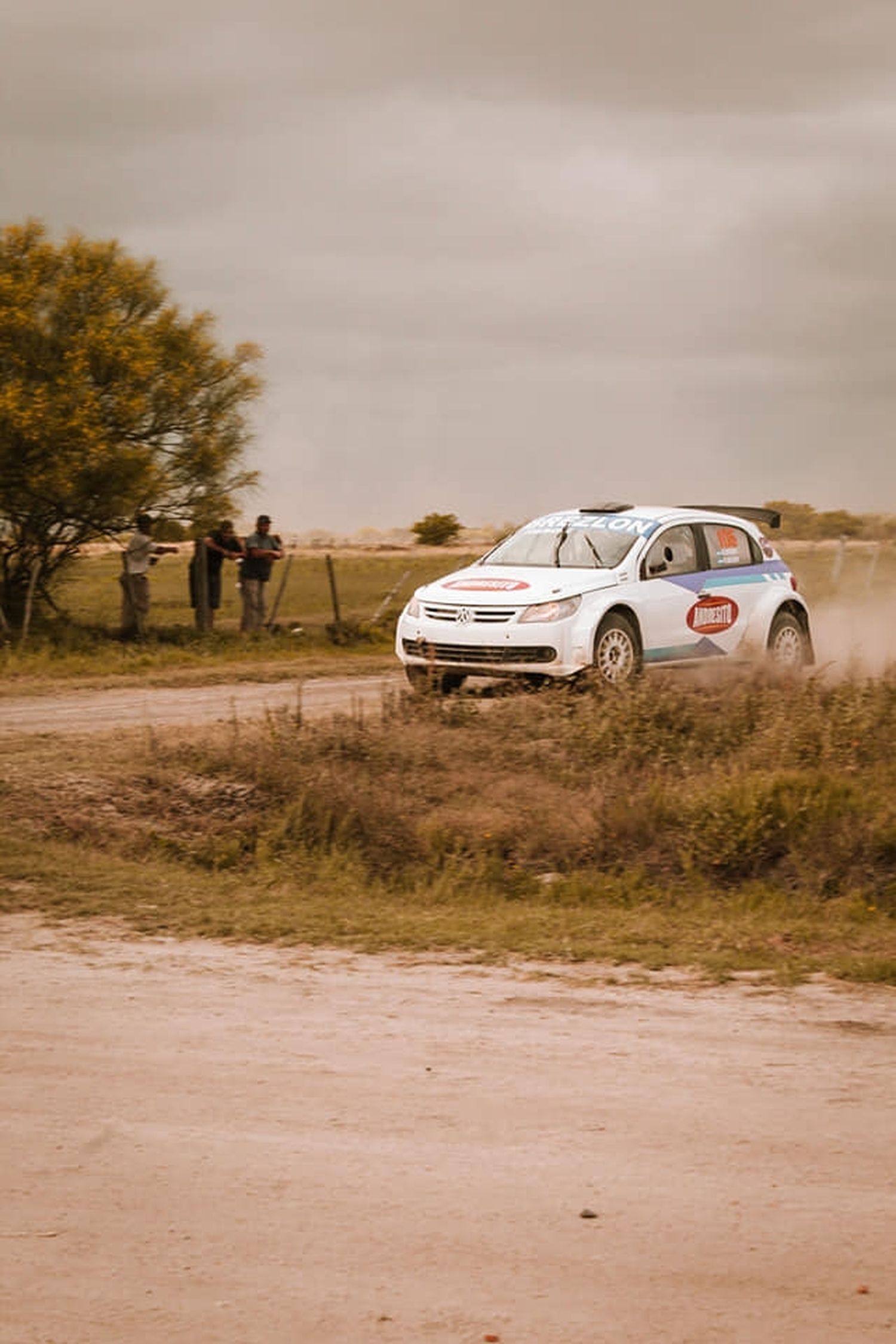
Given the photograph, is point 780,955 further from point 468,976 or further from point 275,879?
point 275,879

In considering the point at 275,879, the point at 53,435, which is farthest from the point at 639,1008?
the point at 53,435

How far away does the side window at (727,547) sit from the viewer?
1561 centimetres

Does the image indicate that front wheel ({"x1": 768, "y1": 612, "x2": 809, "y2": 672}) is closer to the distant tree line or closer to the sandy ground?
the sandy ground

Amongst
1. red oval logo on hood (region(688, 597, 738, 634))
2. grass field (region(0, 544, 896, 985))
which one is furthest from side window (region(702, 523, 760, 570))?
grass field (region(0, 544, 896, 985))

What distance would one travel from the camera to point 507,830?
10.2m

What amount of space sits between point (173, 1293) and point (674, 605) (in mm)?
11476

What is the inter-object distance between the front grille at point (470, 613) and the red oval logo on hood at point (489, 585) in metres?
0.24

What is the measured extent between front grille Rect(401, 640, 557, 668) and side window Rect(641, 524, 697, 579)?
1.52 m

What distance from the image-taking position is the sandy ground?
390cm

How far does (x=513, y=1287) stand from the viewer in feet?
13.1

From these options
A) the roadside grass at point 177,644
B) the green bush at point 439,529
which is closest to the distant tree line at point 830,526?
the green bush at point 439,529

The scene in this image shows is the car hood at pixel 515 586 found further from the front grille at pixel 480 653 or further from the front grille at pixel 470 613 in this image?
the front grille at pixel 480 653

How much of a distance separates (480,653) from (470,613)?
1.24 ft

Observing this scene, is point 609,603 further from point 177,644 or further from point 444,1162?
point 444,1162
